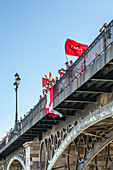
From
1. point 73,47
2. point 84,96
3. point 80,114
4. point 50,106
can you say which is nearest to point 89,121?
point 84,96

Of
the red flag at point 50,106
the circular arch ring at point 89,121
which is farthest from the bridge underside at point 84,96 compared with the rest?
the circular arch ring at point 89,121

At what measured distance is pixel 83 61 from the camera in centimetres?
1953

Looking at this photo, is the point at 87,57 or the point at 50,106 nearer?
the point at 87,57

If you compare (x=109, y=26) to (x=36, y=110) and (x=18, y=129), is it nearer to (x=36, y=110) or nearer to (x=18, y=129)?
(x=36, y=110)

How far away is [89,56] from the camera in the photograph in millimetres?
18781

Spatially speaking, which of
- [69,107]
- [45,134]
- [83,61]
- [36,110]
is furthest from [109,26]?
[45,134]

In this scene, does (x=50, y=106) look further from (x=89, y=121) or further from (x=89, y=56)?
(x=89, y=56)

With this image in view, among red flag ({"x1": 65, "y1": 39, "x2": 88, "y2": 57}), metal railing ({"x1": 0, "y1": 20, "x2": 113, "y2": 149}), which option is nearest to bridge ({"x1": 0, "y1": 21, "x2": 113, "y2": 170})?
metal railing ({"x1": 0, "y1": 20, "x2": 113, "y2": 149})

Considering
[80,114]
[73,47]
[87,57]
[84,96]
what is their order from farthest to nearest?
[80,114] → [73,47] → [84,96] → [87,57]

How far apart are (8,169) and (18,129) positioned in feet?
Answer: 64.6

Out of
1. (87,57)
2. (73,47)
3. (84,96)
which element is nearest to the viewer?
(87,57)

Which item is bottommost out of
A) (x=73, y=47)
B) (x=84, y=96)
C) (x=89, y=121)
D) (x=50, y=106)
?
(x=89, y=121)

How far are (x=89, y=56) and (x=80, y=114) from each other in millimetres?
5357

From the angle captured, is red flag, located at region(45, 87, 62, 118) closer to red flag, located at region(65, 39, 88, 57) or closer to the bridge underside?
the bridge underside
